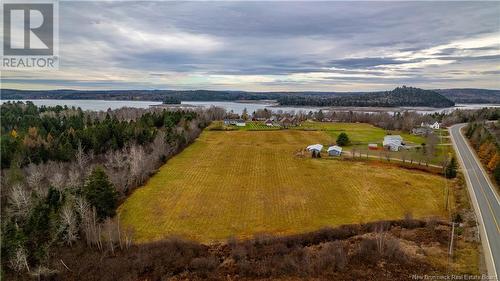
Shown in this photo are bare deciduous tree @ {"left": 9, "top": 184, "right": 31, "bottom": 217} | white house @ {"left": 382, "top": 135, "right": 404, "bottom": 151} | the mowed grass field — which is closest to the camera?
bare deciduous tree @ {"left": 9, "top": 184, "right": 31, "bottom": 217}

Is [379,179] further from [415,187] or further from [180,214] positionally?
A: [180,214]

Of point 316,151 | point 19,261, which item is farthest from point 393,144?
point 19,261

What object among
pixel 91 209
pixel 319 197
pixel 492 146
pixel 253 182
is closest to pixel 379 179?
pixel 319 197

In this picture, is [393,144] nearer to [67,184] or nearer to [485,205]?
[485,205]

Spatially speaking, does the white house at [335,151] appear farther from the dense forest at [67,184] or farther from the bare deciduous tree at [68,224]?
the bare deciduous tree at [68,224]

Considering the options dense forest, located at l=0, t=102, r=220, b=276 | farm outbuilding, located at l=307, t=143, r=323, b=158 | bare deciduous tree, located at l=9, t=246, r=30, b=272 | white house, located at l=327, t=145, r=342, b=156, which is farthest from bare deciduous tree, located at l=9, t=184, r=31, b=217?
white house, located at l=327, t=145, r=342, b=156

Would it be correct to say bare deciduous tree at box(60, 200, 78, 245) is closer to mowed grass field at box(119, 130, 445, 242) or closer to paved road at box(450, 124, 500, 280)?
mowed grass field at box(119, 130, 445, 242)

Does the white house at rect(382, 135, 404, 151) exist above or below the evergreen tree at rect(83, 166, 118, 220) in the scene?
above
